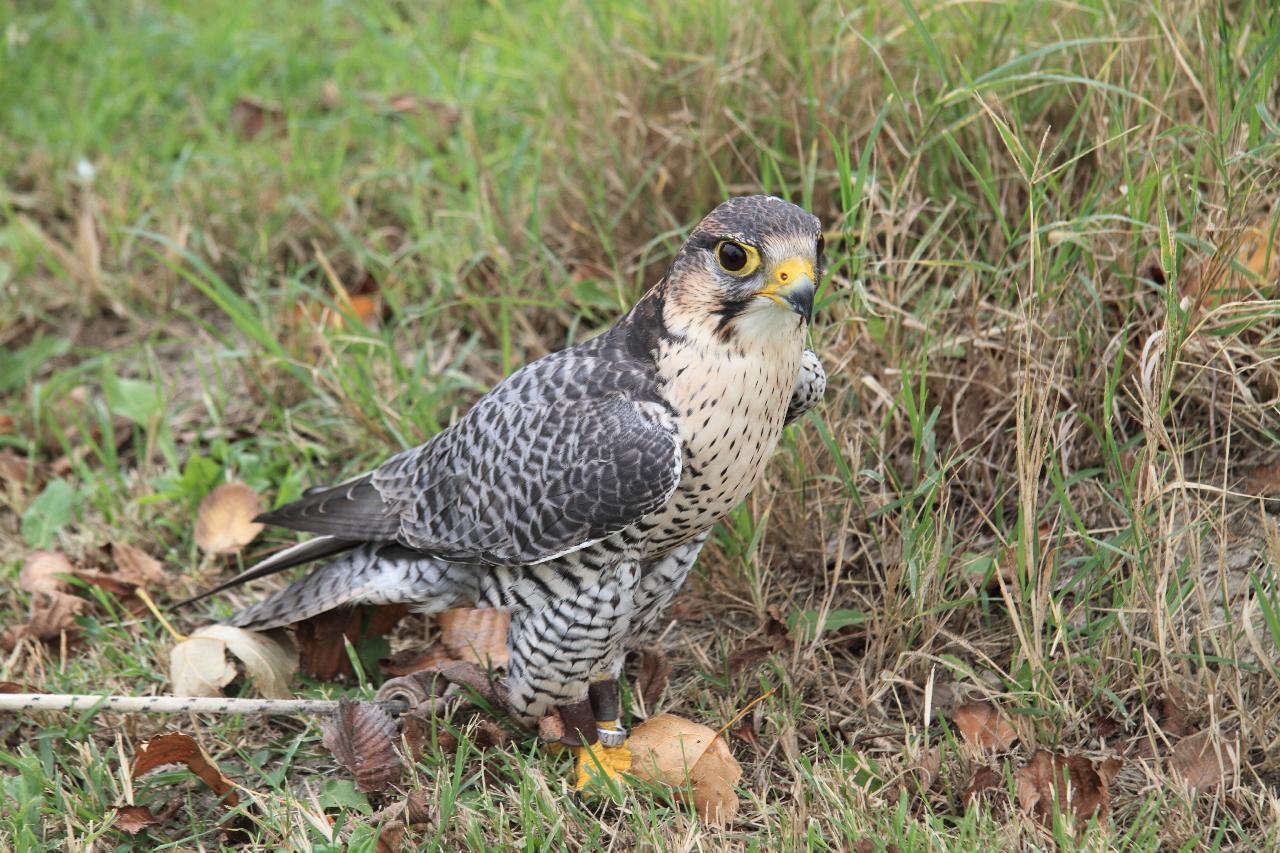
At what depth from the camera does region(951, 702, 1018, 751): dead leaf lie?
2.85 m

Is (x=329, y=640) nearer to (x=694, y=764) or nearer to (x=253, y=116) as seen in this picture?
(x=694, y=764)

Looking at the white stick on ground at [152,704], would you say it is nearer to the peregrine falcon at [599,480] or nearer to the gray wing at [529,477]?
the peregrine falcon at [599,480]

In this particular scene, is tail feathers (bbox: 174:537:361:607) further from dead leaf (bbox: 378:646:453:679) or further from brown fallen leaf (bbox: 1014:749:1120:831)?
brown fallen leaf (bbox: 1014:749:1120:831)

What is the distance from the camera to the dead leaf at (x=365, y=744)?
290cm

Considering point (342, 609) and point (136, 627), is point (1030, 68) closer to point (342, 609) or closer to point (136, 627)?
point (342, 609)

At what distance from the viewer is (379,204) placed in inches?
190

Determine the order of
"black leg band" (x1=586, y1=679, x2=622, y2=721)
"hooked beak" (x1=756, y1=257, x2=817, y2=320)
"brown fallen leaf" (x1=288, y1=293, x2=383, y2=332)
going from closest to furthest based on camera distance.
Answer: "hooked beak" (x1=756, y1=257, x2=817, y2=320) < "black leg band" (x1=586, y1=679, x2=622, y2=721) < "brown fallen leaf" (x1=288, y1=293, x2=383, y2=332)

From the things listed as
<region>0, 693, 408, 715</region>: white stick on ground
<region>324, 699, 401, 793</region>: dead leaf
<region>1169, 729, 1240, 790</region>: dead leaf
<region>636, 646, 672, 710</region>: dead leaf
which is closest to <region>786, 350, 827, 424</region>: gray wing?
<region>636, 646, 672, 710</region>: dead leaf

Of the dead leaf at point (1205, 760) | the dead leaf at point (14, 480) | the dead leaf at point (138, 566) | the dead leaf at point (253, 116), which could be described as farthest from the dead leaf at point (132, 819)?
the dead leaf at point (253, 116)

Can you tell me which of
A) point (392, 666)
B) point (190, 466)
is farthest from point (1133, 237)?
point (190, 466)

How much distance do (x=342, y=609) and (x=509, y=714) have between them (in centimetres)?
59

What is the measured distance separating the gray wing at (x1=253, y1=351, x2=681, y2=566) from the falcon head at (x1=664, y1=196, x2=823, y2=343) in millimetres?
207

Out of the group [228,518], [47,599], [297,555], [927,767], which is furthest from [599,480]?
[47,599]

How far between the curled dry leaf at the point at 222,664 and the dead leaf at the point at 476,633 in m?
0.42
